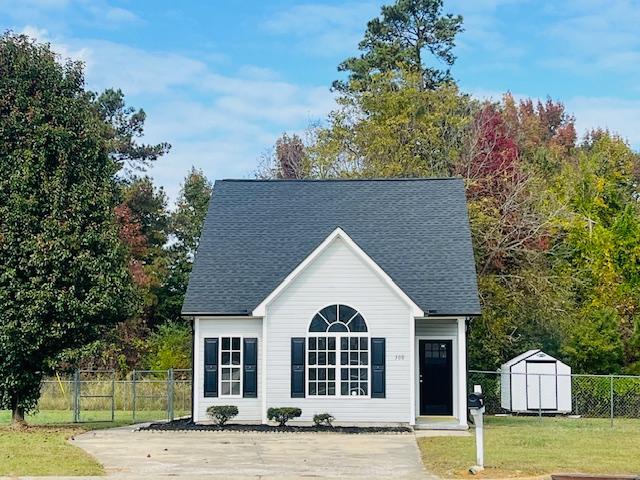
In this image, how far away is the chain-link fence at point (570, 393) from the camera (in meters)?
33.5

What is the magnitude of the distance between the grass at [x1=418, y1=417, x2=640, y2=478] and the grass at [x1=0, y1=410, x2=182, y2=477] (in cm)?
603

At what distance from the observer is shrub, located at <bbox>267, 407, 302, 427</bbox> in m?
25.8

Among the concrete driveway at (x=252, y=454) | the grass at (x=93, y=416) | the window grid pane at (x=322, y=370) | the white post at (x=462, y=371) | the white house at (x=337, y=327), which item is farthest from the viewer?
the grass at (x=93, y=416)

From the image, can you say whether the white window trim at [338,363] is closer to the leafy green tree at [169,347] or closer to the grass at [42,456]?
the grass at [42,456]

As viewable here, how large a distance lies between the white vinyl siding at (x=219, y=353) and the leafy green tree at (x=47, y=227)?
6.91ft

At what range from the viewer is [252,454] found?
1966cm

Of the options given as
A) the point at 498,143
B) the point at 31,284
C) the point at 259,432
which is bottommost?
the point at 259,432

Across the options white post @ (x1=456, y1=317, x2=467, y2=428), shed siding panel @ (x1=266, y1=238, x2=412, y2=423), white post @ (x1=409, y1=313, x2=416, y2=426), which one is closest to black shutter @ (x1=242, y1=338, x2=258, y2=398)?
shed siding panel @ (x1=266, y1=238, x2=412, y2=423)

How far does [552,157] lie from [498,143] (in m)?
9.78

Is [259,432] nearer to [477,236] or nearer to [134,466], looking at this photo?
[134,466]

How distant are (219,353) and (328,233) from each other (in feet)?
16.0

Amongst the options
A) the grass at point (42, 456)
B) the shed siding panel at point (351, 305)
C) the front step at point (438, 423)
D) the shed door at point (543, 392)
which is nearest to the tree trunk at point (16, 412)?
the grass at point (42, 456)

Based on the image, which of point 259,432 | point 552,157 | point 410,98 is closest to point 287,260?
point 259,432

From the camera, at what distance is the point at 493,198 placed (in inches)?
1542
